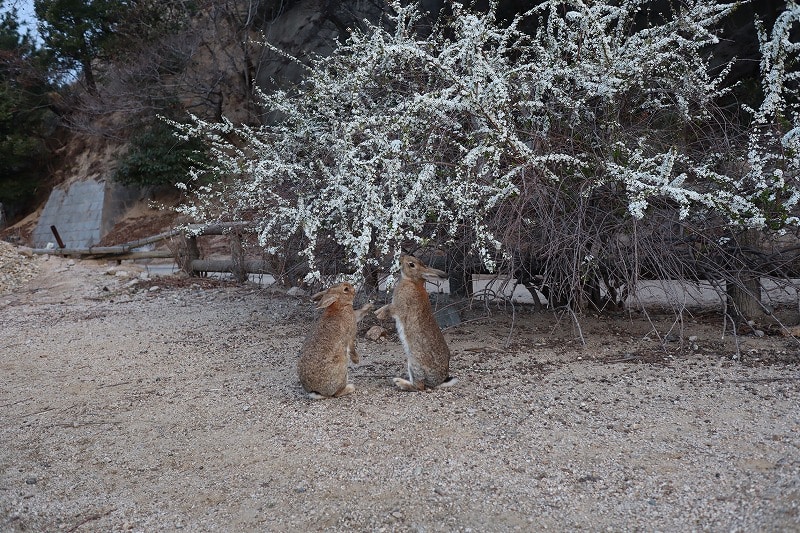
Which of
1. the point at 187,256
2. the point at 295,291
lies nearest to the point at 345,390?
the point at 295,291

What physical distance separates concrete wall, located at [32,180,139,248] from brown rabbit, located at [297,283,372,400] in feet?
70.5

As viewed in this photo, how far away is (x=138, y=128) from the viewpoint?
2209cm

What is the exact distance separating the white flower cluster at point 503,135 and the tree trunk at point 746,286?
1.68 ft

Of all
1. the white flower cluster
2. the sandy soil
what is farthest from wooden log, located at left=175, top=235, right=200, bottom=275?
the white flower cluster

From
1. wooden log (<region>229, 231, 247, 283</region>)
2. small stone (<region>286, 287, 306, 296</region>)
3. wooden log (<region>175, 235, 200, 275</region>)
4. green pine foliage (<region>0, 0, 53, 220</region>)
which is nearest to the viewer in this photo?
small stone (<region>286, 287, 306, 296</region>)

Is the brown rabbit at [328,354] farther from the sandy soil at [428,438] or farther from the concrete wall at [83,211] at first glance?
the concrete wall at [83,211]

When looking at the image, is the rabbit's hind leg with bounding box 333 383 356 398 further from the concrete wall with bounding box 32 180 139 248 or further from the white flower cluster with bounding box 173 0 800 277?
the concrete wall with bounding box 32 180 139 248

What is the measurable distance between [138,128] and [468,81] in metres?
19.5

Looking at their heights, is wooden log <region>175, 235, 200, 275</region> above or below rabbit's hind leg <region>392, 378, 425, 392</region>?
above

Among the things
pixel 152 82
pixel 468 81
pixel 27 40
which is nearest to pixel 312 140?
pixel 468 81

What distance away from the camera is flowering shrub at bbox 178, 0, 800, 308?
16.2 feet

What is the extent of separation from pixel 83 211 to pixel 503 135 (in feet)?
77.9

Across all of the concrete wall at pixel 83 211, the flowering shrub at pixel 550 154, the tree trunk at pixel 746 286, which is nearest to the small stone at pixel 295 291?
the flowering shrub at pixel 550 154

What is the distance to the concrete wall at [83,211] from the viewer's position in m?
24.3
